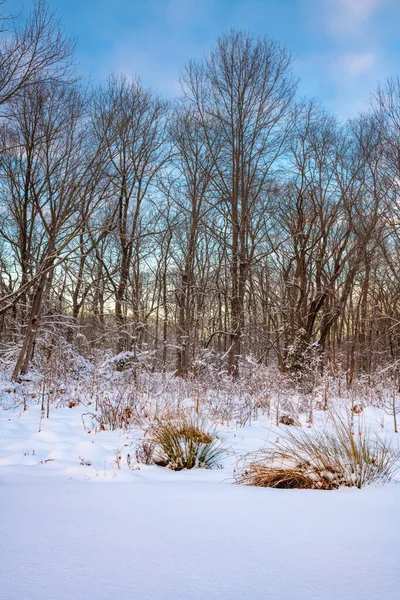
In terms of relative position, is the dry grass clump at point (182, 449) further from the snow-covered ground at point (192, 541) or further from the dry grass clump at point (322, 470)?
the snow-covered ground at point (192, 541)

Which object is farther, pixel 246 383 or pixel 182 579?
pixel 246 383

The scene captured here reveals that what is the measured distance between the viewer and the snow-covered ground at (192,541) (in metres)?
1.34

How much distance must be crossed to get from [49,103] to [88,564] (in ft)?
33.2

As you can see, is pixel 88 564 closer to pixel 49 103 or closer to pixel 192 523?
pixel 192 523

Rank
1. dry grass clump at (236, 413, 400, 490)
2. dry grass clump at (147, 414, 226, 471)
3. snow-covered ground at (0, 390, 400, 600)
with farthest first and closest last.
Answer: dry grass clump at (147, 414, 226, 471)
dry grass clump at (236, 413, 400, 490)
snow-covered ground at (0, 390, 400, 600)

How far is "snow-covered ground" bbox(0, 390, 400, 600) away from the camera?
1336 millimetres

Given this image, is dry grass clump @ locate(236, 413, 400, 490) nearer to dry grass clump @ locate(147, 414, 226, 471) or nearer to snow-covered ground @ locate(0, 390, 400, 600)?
snow-covered ground @ locate(0, 390, 400, 600)

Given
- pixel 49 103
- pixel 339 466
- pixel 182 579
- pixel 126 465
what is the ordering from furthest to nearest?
pixel 49 103, pixel 126 465, pixel 339 466, pixel 182 579

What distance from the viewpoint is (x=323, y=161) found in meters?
14.6

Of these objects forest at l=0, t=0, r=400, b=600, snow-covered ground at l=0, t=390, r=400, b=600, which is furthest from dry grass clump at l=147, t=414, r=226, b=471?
snow-covered ground at l=0, t=390, r=400, b=600

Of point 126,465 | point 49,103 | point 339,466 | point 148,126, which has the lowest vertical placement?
point 126,465

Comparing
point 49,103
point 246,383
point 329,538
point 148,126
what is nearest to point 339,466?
point 329,538

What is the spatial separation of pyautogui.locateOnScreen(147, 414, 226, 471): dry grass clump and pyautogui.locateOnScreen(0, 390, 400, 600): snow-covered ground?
858mm

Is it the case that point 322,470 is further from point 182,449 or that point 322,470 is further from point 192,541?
point 192,541
